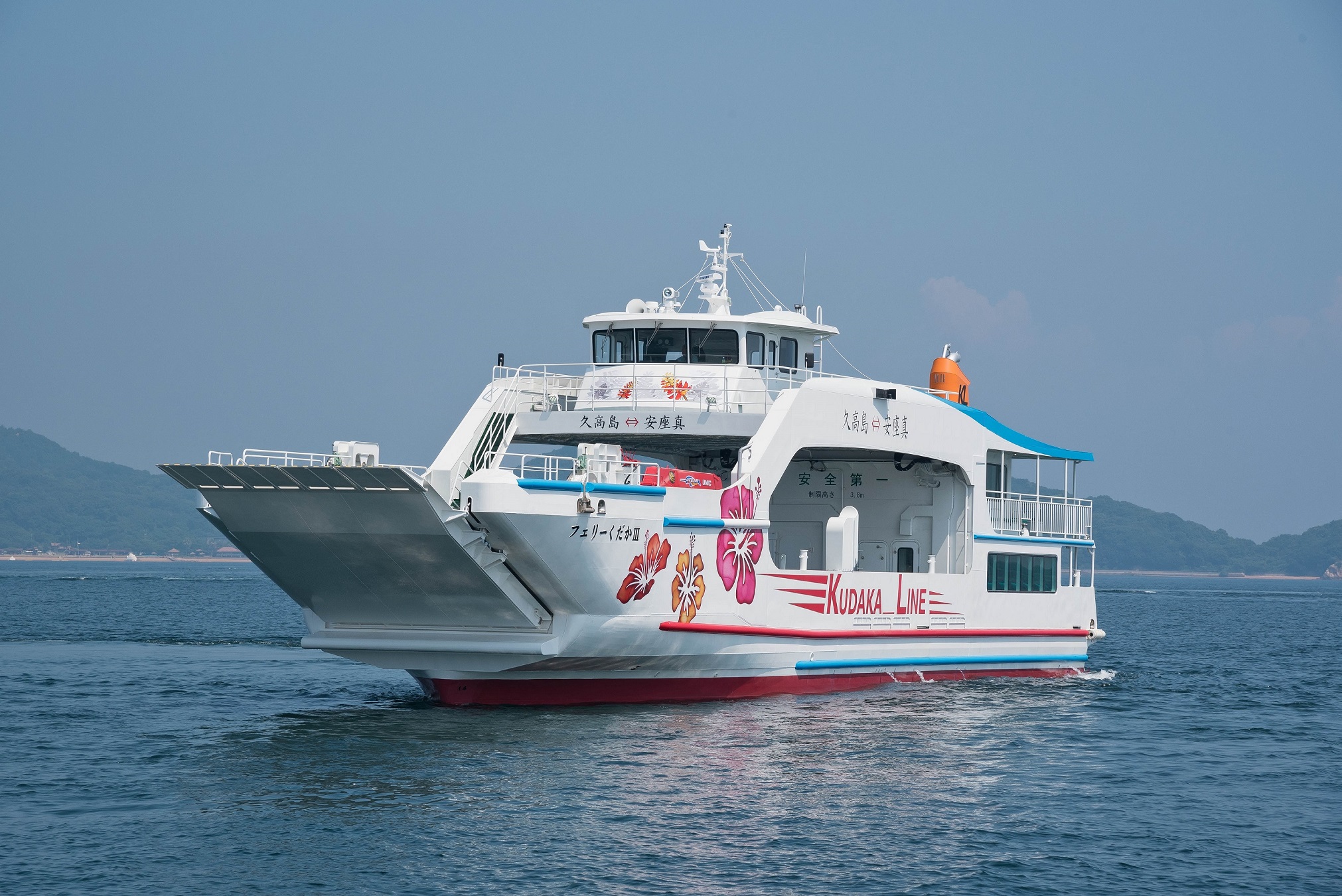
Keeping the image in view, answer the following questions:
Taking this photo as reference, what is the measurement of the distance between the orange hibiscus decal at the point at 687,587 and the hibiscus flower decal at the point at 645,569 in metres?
0.32

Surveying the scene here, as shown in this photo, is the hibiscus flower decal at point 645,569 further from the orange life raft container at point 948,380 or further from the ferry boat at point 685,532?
the orange life raft container at point 948,380

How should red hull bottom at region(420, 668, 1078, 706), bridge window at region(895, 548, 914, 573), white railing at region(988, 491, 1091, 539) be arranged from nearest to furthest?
red hull bottom at region(420, 668, 1078, 706) < bridge window at region(895, 548, 914, 573) < white railing at region(988, 491, 1091, 539)

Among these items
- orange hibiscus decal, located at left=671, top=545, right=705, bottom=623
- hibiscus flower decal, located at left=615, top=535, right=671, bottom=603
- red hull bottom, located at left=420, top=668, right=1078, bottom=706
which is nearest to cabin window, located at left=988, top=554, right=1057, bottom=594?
red hull bottom, located at left=420, top=668, right=1078, bottom=706

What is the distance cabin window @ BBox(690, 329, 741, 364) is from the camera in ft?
77.3

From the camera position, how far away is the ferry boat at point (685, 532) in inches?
726

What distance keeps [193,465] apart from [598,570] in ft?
18.1

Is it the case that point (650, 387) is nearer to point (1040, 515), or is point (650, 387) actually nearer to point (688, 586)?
point (688, 586)

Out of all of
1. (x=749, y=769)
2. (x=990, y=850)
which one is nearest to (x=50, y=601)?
(x=749, y=769)

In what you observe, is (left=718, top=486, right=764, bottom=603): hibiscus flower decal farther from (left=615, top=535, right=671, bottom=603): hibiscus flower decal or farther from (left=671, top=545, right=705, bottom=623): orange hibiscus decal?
(left=615, top=535, right=671, bottom=603): hibiscus flower decal

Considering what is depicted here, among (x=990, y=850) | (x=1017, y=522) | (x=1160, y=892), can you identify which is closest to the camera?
(x=1160, y=892)

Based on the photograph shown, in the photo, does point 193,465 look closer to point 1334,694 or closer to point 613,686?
point 613,686

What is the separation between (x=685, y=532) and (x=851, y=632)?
14.9 ft

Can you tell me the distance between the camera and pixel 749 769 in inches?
666

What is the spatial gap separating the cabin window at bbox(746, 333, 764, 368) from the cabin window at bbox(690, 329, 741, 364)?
0.78 ft
